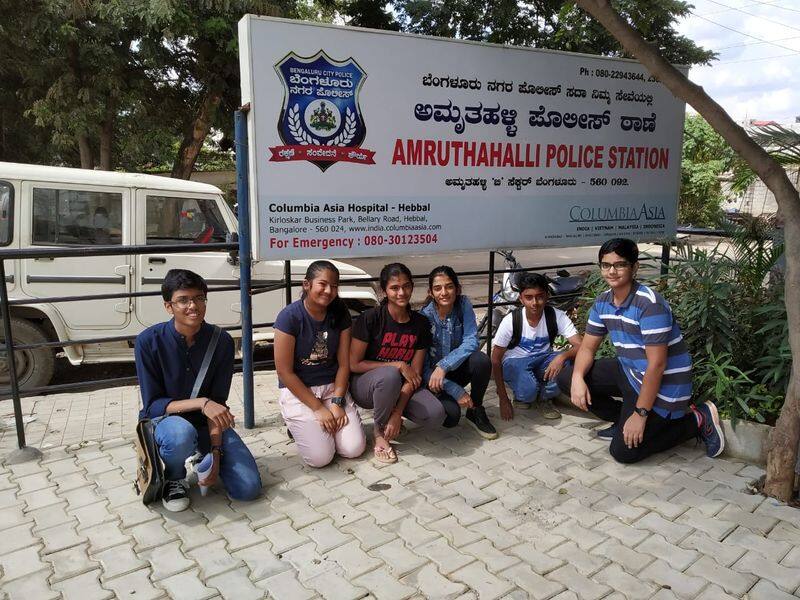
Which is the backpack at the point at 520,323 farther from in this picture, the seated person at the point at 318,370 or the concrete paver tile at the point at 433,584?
the concrete paver tile at the point at 433,584

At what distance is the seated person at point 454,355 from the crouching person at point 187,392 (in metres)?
1.17

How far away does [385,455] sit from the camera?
3.22 meters

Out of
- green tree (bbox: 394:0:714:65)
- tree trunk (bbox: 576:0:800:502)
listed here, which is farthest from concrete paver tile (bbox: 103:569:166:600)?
green tree (bbox: 394:0:714:65)

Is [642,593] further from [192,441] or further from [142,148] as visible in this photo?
[142,148]

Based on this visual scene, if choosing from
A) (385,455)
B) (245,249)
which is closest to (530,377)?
(385,455)

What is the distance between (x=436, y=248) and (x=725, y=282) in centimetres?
185

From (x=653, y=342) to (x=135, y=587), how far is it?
2.59 metres

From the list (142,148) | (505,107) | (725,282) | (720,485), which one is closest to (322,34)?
(505,107)

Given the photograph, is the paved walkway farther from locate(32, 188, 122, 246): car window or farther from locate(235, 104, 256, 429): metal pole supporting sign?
locate(32, 188, 122, 246): car window

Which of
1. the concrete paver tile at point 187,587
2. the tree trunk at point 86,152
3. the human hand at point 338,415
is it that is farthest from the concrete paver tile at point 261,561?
the tree trunk at point 86,152

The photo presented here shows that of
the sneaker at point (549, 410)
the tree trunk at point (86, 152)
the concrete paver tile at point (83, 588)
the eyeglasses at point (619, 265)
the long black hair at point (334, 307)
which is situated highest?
the tree trunk at point (86, 152)

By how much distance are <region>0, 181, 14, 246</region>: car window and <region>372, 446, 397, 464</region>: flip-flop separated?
3397 millimetres

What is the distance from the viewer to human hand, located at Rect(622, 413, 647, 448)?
10.3 feet

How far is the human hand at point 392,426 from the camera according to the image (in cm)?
330
